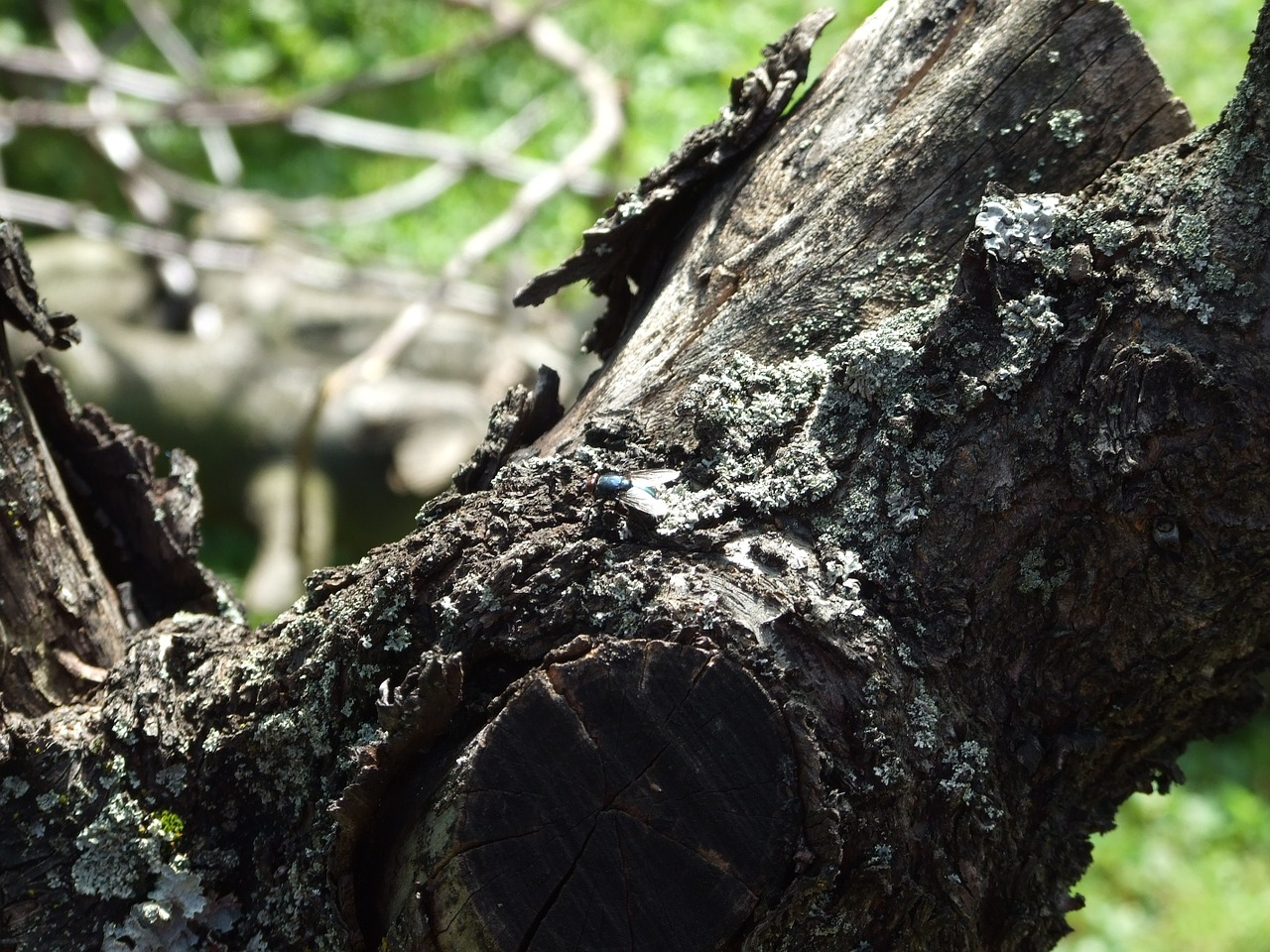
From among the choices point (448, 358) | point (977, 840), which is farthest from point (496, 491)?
point (448, 358)

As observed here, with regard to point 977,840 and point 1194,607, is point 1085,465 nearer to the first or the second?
point 1194,607

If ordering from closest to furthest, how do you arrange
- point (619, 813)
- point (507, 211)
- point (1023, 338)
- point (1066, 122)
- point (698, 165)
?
point (619, 813), point (1023, 338), point (1066, 122), point (698, 165), point (507, 211)

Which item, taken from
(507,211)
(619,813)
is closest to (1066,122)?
(619,813)

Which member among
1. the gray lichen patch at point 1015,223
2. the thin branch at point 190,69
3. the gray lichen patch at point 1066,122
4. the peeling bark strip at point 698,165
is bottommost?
the gray lichen patch at point 1015,223

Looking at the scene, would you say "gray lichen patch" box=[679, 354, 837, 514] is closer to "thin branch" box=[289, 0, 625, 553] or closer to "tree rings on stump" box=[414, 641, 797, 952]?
"tree rings on stump" box=[414, 641, 797, 952]

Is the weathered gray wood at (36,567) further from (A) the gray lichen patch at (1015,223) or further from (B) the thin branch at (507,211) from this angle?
(B) the thin branch at (507,211)

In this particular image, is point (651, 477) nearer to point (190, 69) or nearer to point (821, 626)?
point (821, 626)

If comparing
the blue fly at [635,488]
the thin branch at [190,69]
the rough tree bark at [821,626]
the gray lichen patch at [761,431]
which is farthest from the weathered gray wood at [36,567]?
the thin branch at [190,69]
